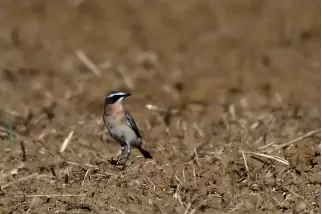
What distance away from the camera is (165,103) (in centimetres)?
1108

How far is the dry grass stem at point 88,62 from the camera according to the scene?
12.5 metres

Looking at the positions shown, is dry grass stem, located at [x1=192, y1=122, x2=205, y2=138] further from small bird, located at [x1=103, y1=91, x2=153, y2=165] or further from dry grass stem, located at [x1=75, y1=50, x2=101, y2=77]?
dry grass stem, located at [x1=75, y1=50, x2=101, y2=77]

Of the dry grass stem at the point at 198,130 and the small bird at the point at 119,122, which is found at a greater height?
the small bird at the point at 119,122

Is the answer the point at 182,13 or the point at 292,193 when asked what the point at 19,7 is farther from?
the point at 292,193

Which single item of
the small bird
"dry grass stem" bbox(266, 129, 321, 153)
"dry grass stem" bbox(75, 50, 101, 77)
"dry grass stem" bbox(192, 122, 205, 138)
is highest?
the small bird

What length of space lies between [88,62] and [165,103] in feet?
7.31

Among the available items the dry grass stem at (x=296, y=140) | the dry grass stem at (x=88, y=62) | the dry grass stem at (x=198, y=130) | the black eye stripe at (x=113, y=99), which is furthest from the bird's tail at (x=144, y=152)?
the dry grass stem at (x=88, y=62)

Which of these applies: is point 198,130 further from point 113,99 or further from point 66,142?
point 113,99

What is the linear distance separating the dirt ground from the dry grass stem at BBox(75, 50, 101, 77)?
0.17 feet

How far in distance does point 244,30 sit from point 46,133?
22.9 ft

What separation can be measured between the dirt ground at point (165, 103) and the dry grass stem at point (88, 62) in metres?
0.05

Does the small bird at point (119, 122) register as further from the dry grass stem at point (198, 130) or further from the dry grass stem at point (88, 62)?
the dry grass stem at point (88, 62)

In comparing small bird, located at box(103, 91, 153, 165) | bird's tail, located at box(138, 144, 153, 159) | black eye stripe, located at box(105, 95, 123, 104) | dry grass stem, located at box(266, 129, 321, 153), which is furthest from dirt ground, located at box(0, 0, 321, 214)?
black eye stripe, located at box(105, 95, 123, 104)

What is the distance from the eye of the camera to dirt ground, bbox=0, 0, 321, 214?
701 centimetres
